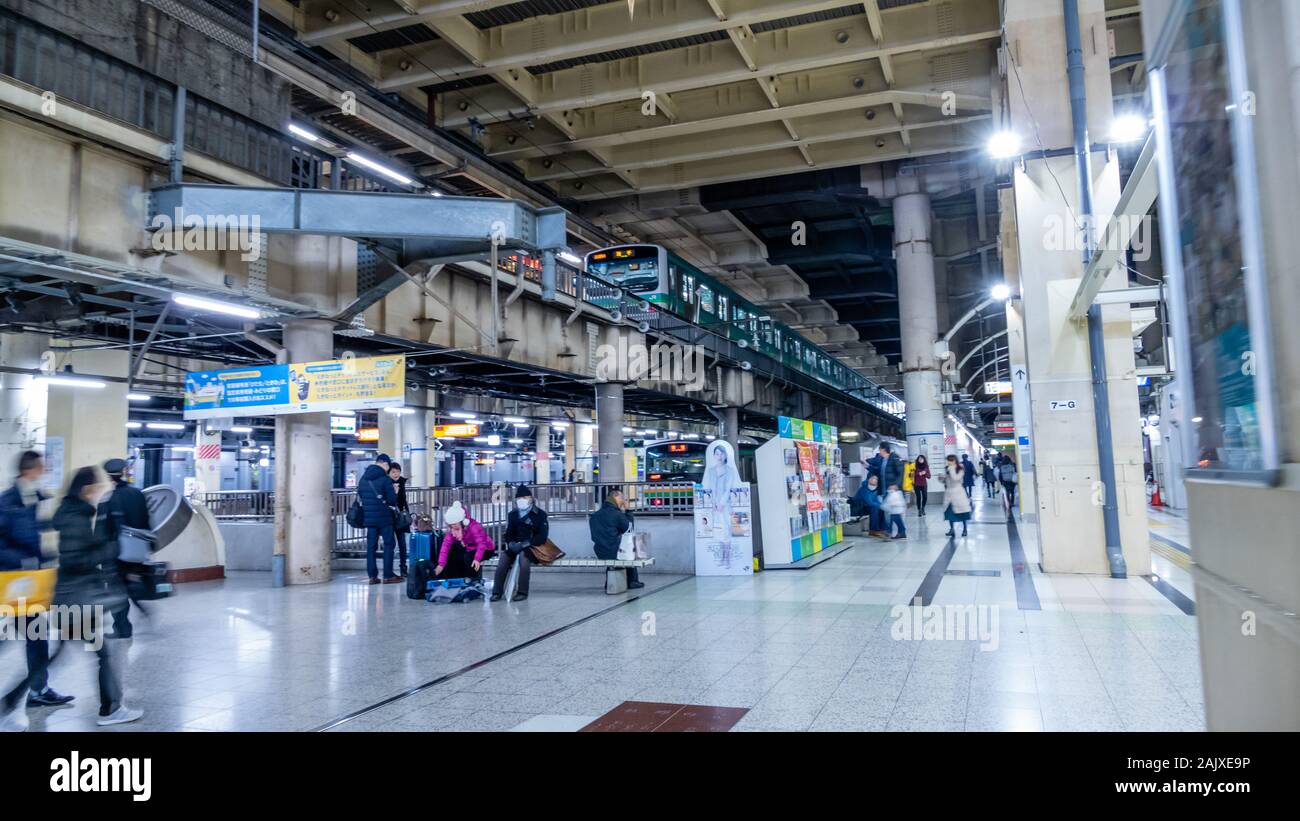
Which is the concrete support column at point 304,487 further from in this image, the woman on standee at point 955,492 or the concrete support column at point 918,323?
the concrete support column at point 918,323

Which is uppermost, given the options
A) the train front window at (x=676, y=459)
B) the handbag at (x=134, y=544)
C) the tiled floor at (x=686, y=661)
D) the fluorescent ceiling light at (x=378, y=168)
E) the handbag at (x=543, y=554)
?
the fluorescent ceiling light at (x=378, y=168)

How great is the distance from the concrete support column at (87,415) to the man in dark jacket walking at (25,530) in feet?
35.9

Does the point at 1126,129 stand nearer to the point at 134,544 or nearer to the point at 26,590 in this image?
the point at 134,544

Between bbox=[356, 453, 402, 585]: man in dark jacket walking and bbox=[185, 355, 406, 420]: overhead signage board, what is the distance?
1.14 m

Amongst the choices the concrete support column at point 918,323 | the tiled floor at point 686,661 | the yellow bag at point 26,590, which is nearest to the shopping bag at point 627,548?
the tiled floor at point 686,661

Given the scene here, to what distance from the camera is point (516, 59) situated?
15367mm

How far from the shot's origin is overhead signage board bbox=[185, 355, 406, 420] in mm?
11945

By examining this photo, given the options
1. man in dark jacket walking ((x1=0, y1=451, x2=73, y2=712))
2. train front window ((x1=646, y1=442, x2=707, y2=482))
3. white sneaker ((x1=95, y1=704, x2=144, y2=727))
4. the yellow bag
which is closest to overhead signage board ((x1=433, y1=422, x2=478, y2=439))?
train front window ((x1=646, y1=442, x2=707, y2=482))

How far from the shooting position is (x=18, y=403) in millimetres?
14359

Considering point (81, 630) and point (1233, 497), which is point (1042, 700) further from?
point (81, 630)

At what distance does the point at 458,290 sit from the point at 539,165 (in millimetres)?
7211

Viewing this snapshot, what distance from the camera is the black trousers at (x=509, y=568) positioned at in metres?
10.5

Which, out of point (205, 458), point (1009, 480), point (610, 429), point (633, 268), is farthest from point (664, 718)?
point (205, 458)
